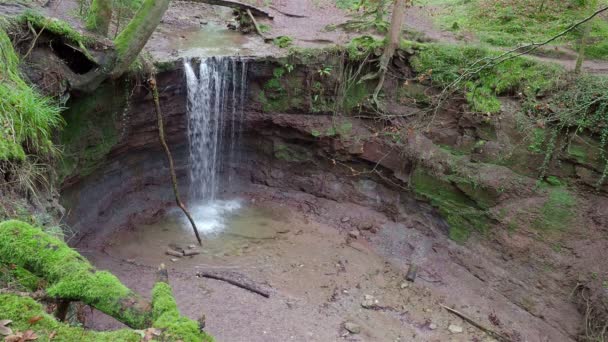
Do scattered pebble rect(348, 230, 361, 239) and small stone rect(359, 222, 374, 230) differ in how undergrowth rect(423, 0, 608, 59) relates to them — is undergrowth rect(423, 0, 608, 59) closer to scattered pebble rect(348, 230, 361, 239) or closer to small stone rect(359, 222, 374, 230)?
small stone rect(359, 222, 374, 230)

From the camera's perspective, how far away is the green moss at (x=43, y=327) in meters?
2.31

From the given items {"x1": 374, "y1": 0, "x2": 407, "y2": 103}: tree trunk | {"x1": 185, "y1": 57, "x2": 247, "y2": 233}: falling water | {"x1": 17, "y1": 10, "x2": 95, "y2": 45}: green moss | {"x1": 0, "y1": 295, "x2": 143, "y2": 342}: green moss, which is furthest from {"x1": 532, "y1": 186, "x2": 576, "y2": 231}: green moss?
{"x1": 17, "y1": 10, "x2": 95, "y2": 45}: green moss

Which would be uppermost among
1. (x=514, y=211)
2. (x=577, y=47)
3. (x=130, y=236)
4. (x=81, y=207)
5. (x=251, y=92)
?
(x=577, y=47)

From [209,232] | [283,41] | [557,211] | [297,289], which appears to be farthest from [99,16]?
[557,211]

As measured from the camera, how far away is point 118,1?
1084 cm

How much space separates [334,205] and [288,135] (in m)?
2.26

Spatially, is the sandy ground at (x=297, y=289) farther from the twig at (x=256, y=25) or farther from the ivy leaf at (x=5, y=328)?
the twig at (x=256, y=25)

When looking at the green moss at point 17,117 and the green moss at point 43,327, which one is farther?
the green moss at point 17,117

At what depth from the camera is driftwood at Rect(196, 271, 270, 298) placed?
8.34 meters

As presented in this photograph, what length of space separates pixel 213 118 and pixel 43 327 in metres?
9.30

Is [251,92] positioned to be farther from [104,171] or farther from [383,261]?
[383,261]

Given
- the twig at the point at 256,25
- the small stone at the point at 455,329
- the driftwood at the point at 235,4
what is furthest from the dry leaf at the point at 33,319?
the driftwood at the point at 235,4

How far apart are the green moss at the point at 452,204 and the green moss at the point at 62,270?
868cm

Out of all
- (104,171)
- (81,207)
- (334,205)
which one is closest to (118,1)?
(104,171)
